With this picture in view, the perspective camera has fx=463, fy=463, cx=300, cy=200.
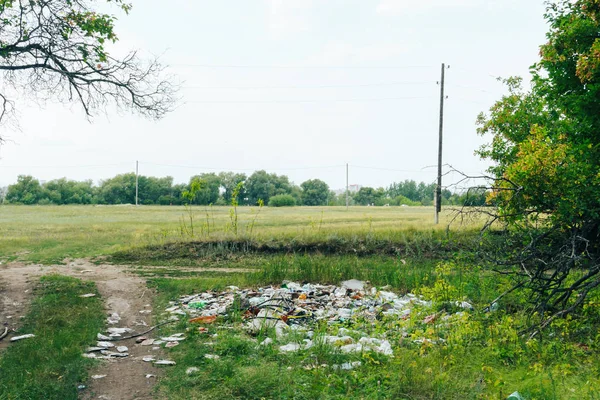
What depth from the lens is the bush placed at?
7069 centimetres

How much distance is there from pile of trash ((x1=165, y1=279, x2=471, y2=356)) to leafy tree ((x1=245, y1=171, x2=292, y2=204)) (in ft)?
201

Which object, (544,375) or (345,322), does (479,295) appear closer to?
(345,322)

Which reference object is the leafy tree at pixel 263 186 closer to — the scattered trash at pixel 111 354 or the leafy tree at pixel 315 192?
the leafy tree at pixel 315 192

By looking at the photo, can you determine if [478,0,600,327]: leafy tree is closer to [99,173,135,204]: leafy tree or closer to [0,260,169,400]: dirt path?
[0,260,169,400]: dirt path

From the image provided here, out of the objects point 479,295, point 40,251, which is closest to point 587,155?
point 479,295

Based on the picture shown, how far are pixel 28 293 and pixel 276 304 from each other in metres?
6.03

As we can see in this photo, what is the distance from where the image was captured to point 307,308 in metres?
9.31

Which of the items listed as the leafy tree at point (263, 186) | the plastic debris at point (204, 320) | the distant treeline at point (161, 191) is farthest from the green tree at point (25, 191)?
the plastic debris at point (204, 320)

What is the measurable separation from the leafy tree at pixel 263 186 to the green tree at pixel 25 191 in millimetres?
30620

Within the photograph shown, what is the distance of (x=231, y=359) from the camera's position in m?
6.29

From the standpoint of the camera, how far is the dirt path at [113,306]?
18.8 feet

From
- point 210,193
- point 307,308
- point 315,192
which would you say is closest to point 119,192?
point 210,193

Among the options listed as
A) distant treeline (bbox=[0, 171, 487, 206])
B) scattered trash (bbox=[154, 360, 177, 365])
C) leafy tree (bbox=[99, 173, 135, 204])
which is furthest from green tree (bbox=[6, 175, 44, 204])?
scattered trash (bbox=[154, 360, 177, 365])

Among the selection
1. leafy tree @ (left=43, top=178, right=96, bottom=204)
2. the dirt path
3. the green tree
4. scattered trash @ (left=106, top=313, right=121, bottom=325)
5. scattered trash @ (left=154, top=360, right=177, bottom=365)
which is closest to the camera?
the dirt path
